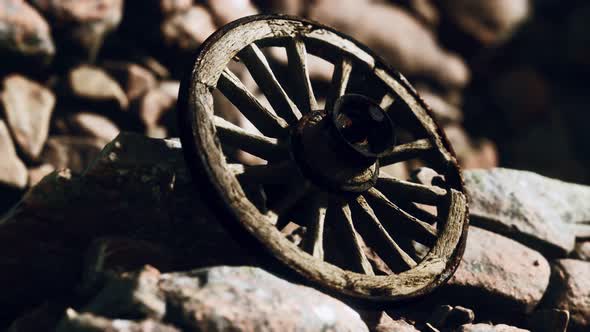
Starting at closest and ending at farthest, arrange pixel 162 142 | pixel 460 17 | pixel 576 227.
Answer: pixel 162 142 < pixel 576 227 < pixel 460 17

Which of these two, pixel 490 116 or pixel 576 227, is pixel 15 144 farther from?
pixel 490 116

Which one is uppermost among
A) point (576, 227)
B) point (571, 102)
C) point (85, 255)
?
point (571, 102)

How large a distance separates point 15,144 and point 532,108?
622 cm

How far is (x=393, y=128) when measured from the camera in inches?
102

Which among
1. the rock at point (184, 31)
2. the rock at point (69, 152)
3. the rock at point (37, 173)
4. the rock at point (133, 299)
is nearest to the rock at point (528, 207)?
the rock at point (133, 299)

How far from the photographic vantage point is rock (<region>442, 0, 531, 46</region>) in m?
7.38

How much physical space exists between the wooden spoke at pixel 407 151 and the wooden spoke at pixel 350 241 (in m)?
0.46

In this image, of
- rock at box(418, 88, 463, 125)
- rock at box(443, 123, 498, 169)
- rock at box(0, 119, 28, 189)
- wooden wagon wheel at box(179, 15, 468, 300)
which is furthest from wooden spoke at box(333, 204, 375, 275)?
rock at box(443, 123, 498, 169)

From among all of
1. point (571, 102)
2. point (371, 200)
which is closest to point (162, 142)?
point (371, 200)

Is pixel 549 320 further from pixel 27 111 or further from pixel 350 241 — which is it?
pixel 27 111

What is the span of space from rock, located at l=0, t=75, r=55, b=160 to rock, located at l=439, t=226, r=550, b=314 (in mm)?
3449

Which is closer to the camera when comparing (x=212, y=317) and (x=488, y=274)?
(x=212, y=317)

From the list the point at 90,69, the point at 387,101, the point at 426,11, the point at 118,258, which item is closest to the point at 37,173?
the point at 90,69

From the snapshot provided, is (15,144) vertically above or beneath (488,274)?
beneath
